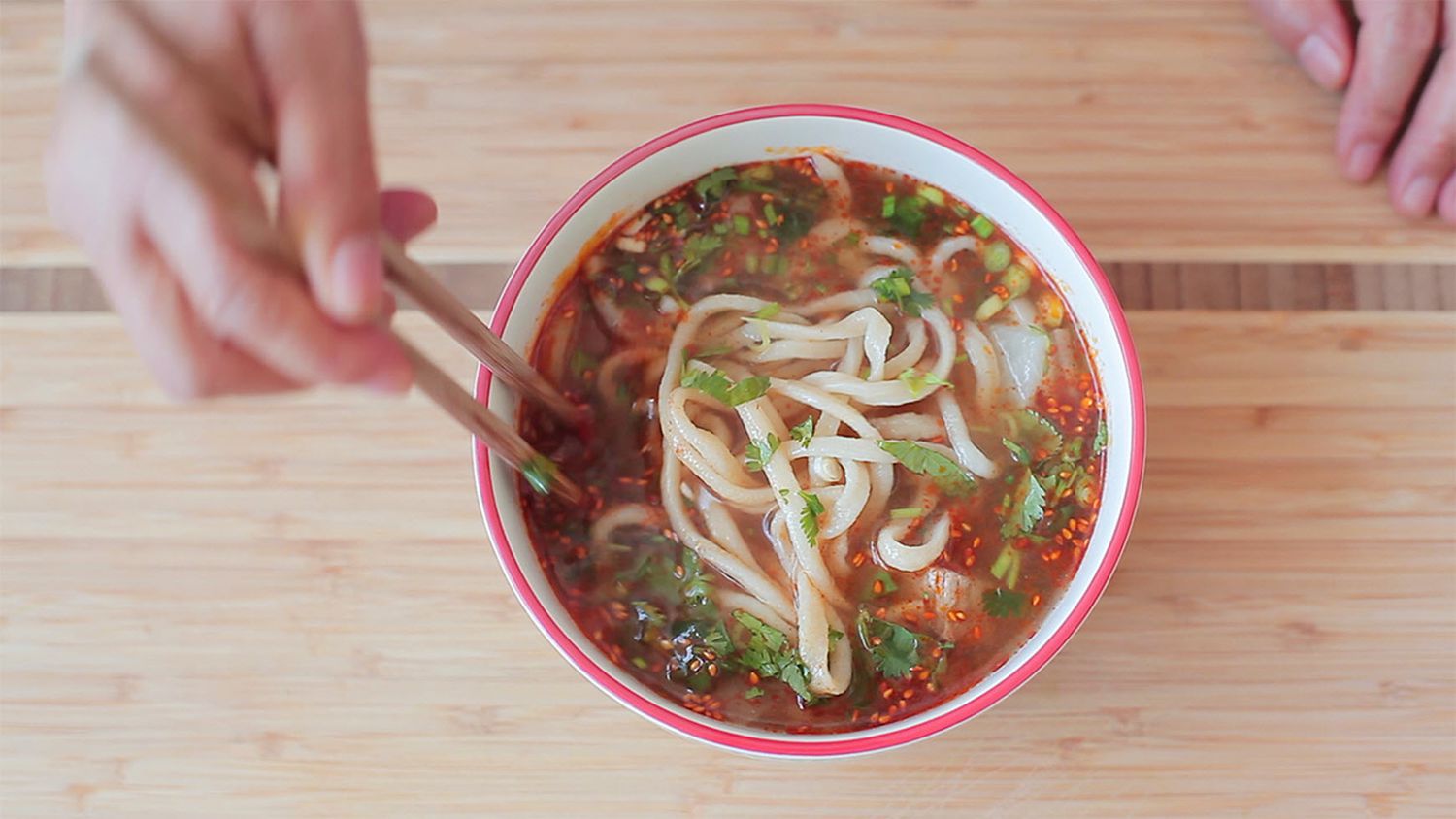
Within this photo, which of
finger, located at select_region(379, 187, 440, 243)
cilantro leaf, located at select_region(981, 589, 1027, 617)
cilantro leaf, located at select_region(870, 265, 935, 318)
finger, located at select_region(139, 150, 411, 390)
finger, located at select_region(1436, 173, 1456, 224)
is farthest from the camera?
finger, located at select_region(1436, 173, 1456, 224)

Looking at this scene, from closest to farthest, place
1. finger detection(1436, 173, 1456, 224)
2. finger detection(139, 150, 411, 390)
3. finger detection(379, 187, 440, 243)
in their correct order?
finger detection(139, 150, 411, 390) → finger detection(379, 187, 440, 243) → finger detection(1436, 173, 1456, 224)

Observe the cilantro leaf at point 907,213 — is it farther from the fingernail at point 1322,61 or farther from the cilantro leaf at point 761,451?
the fingernail at point 1322,61

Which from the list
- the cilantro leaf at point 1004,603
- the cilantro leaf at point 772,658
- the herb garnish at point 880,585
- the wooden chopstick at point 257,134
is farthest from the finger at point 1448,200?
the wooden chopstick at point 257,134

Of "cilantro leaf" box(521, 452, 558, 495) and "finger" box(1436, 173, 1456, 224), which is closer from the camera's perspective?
"cilantro leaf" box(521, 452, 558, 495)

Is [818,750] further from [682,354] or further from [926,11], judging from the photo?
[926,11]

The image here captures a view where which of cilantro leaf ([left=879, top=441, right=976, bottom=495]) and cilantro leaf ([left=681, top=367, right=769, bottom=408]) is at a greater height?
cilantro leaf ([left=681, top=367, right=769, bottom=408])

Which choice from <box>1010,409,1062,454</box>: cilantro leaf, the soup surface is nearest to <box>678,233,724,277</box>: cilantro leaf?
the soup surface

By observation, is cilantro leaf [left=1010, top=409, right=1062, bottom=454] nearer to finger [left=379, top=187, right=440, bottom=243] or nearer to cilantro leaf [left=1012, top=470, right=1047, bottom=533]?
cilantro leaf [left=1012, top=470, right=1047, bottom=533]

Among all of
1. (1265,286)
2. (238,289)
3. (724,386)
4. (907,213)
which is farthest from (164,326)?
(1265,286)
